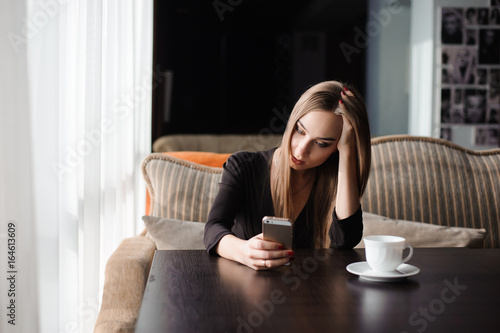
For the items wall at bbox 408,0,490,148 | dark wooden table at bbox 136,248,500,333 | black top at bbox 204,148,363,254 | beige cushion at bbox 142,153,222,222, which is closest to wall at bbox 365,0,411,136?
wall at bbox 408,0,490,148

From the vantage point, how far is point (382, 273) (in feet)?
3.38

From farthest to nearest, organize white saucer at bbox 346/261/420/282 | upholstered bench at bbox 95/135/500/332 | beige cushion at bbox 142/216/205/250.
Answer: upholstered bench at bbox 95/135/500/332 → beige cushion at bbox 142/216/205/250 → white saucer at bbox 346/261/420/282

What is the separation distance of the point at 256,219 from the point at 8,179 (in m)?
0.72

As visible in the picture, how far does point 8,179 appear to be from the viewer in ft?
3.88

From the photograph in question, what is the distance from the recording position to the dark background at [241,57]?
3771 mm

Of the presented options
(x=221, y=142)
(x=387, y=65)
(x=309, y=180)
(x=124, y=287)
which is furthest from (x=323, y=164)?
(x=387, y=65)

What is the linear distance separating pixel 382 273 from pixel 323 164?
59 centimetres

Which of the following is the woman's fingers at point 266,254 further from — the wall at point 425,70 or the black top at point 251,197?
the wall at point 425,70

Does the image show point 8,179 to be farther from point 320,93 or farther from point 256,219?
point 320,93

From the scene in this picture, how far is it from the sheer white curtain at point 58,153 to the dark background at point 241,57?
142cm

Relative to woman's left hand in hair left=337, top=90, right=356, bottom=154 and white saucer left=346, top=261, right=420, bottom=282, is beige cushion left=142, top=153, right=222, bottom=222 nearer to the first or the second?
woman's left hand in hair left=337, top=90, right=356, bottom=154

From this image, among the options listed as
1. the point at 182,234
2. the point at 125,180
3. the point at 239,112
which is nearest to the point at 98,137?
the point at 182,234

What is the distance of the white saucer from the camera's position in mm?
1010

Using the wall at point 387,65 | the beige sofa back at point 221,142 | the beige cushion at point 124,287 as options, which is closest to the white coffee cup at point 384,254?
the beige cushion at point 124,287
